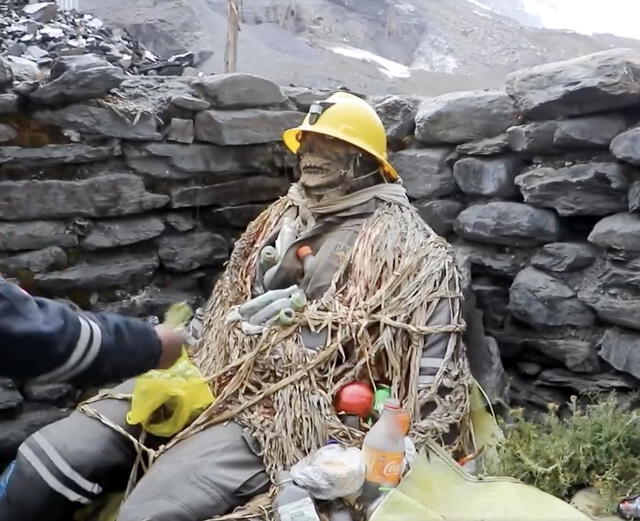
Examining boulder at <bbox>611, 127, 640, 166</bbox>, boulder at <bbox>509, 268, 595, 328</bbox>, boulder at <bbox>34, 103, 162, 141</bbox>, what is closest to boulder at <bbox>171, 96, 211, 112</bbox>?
boulder at <bbox>34, 103, 162, 141</bbox>

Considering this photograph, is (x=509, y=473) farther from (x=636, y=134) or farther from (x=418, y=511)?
(x=636, y=134)

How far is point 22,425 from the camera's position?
9.59ft

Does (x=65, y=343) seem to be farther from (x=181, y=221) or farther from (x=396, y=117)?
(x=396, y=117)

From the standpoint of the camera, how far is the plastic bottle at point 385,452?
2.07 m

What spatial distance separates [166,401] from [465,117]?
1657mm

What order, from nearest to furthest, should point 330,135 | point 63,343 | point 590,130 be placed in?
1. point 63,343
2. point 330,135
3. point 590,130

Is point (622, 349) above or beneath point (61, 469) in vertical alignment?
above

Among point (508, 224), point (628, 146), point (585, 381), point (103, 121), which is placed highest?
point (628, 146)

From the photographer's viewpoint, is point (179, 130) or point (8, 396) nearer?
point (8, 396)

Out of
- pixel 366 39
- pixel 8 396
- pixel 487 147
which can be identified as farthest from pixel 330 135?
pixel 366 39

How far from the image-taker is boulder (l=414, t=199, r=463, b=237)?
3.28 metres

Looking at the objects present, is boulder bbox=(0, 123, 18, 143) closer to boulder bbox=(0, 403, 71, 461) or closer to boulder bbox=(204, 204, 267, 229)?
boulder bbox=(204, 204, 267, 229)

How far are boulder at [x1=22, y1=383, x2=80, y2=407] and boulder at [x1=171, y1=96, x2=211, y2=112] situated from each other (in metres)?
1.20

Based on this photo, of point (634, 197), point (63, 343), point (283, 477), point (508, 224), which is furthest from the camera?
point (508, 224)
